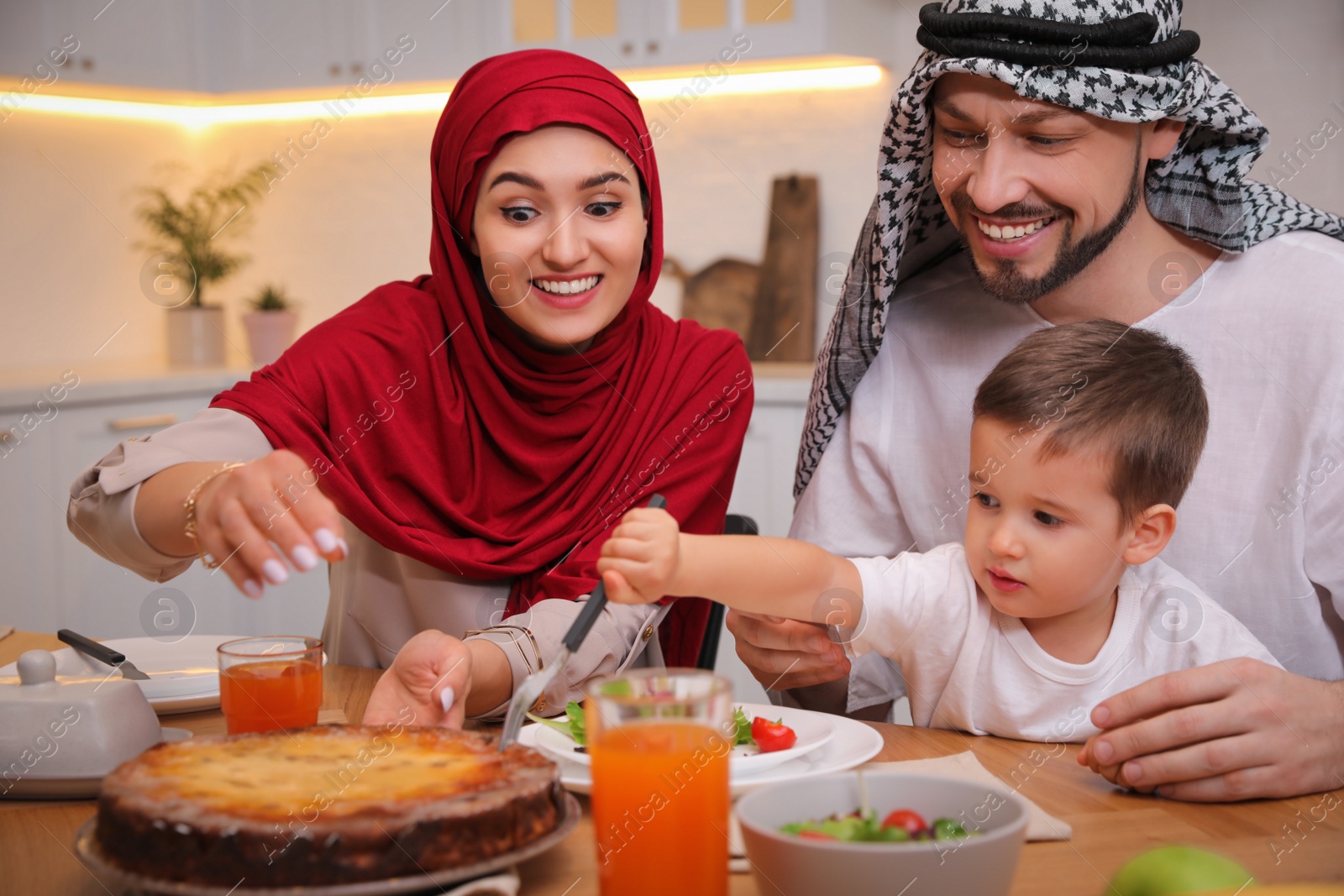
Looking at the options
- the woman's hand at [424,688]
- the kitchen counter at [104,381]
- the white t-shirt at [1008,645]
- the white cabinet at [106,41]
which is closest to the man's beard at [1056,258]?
the white t-shirt at [1008,645]

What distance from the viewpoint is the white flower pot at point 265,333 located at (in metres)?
3.93

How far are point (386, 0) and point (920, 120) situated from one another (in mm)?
2892

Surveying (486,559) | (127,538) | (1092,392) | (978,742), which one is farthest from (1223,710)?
(127,538)

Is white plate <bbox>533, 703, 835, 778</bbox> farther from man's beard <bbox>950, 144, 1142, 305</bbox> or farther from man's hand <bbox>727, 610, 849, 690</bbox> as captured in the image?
man's beard <bbox>950, 144, 1142, 305</bbox>

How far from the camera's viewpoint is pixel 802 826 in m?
0.74

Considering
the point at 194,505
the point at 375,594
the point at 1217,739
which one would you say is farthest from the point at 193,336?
the point at 1217,739

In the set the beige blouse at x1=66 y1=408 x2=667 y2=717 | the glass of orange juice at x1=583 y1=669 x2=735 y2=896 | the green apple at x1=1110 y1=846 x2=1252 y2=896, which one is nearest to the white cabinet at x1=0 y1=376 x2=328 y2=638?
the beige blouse at x1=66 y1=408 x2=667 y2=717

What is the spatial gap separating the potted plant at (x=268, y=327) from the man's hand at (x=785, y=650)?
9.71 ft

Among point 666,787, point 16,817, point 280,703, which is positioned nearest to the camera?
point 666,787

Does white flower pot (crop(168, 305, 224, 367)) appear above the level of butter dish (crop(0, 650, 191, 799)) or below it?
above

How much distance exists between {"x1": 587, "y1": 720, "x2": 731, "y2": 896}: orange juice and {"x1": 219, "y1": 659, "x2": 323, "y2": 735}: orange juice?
435 mm

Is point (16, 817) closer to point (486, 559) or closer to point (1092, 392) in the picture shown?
point (486, 559)

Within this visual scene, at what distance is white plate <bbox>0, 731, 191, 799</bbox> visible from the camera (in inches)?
37.7

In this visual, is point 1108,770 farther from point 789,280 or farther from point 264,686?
point 789,280
